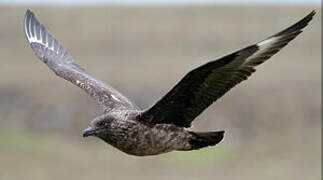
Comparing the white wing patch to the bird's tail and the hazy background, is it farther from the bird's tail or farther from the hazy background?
the hazy background

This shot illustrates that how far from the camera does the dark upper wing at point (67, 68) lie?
9.00m

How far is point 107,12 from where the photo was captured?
2620cm

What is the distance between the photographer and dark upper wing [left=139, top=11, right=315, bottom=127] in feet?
25.2

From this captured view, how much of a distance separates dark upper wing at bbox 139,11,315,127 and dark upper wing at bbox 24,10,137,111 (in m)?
0.65

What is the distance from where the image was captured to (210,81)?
26.1 ft

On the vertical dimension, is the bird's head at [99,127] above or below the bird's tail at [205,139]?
above

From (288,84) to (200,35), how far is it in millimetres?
4352

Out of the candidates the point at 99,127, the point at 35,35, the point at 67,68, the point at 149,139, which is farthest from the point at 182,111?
the point at 35,35

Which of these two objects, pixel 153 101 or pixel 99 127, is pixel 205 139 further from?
pixel 153 101

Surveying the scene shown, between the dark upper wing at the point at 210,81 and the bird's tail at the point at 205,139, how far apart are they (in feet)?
0.39

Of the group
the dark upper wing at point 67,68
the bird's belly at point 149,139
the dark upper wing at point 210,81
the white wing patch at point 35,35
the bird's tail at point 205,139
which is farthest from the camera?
the white wing patch at point 35,35

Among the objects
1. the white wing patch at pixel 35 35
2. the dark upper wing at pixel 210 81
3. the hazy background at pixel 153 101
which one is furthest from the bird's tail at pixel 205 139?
the hazy background at pixel 153 101

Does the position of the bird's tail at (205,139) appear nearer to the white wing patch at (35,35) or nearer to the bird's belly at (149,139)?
the bird's belly at (149,139)

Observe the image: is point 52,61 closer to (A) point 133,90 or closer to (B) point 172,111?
(B) point 172,111
